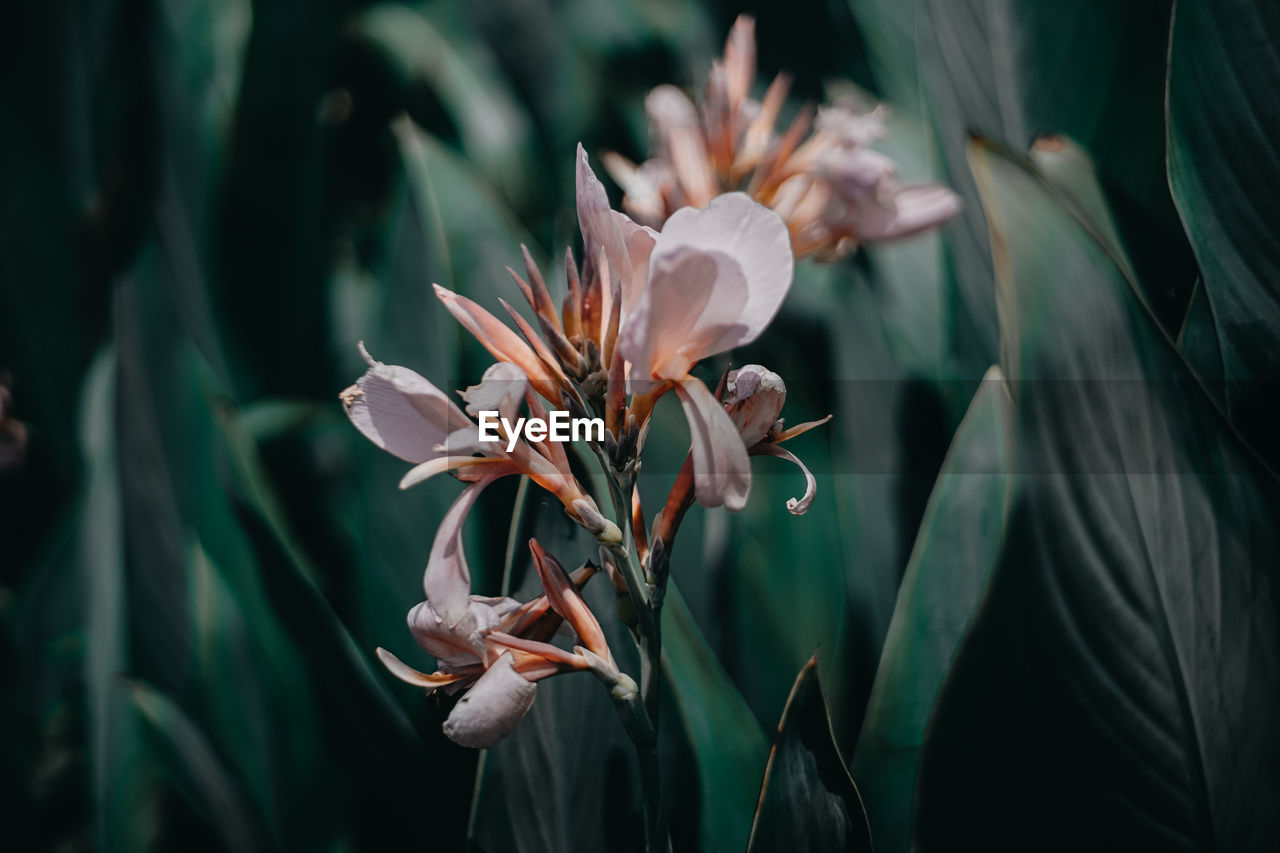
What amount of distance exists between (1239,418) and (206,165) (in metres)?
0.84

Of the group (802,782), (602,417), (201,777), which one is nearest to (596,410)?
(602,417)

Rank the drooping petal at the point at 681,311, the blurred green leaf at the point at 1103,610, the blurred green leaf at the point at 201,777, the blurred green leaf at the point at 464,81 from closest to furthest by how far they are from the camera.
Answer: the drooping petal at the point at 681,311, the blurred green leaf at the point at 1103,610, the blurred green leaf at the point at 201,777, the blurred green leaf at the point at 464,81

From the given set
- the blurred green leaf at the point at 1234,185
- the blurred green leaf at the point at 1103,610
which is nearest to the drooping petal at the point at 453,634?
the blurred green leaf at the point at 1103,610

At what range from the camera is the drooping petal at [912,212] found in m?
0.51

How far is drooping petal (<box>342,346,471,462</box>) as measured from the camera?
296mm

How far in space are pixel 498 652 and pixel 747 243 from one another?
202 millimetres

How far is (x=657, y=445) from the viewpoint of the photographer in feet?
1.63

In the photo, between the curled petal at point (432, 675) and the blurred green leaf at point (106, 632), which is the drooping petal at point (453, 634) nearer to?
the curled petal at point (432, 675)

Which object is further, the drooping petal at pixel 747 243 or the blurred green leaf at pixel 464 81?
the blurred green leaf at pixel 464 81

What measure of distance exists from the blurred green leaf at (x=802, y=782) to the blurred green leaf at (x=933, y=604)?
1.9 inches

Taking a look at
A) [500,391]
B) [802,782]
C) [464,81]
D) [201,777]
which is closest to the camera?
[500,391]

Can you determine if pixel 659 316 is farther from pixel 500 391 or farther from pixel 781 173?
pixel 781 173

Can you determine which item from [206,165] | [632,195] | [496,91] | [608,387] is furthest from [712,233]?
[206,165]

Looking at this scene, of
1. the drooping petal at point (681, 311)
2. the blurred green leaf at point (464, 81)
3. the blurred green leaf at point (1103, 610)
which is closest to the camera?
the drooping petal at point (681, 311)
